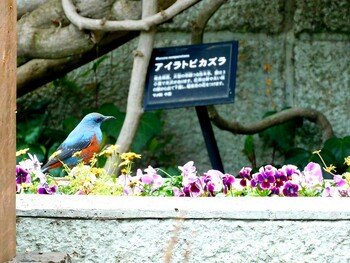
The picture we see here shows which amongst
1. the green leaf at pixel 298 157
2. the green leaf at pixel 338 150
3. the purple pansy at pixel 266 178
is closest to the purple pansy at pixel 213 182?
the purple pansy at pixel 266 178

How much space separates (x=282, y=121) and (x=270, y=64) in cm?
44

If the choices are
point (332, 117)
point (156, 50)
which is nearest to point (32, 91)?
point (156, 50)

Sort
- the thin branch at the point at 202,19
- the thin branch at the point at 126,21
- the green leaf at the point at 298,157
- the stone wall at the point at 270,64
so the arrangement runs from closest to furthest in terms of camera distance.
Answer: the thin branch at the point at 126,21
the thin branch at the point at 202,19
the green leaf at the point at 298,157
the stone wall at the point at 270,64

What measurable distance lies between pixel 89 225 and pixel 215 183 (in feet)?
1.84

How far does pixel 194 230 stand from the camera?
3350 mm

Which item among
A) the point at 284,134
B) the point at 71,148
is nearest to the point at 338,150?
the point at 284,134

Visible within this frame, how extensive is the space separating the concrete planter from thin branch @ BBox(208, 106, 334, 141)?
9.81 ft

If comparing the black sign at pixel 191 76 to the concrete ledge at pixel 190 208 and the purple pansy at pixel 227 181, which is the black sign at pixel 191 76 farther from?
the concrete ledge at pixel 190 208

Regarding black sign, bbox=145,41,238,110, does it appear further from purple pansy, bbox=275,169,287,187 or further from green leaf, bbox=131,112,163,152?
purple pansy, bbox=275,169,287,187

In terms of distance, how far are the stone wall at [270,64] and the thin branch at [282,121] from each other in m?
0.24

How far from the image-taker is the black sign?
568 cm

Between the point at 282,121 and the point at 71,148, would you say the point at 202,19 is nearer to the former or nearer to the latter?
the point at 282,121

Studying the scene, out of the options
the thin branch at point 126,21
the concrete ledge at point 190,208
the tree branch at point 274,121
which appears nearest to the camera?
the concrete ledge at point 190,208

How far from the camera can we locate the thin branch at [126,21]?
5.56 m
